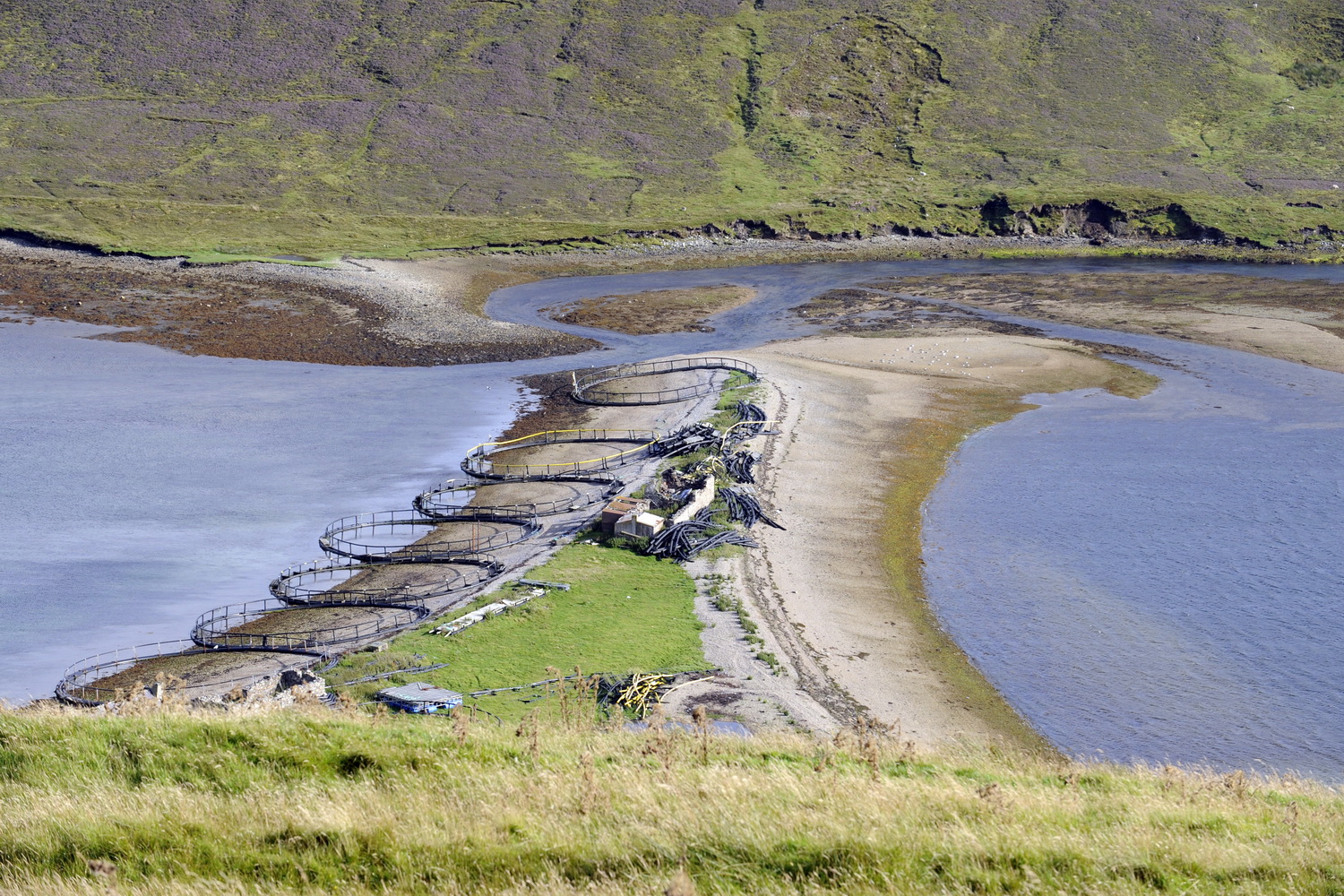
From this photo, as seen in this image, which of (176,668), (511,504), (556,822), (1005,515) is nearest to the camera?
(556,822)

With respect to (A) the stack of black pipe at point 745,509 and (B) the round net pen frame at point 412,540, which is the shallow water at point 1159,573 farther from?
(B) the round net pen frame at point 412,540

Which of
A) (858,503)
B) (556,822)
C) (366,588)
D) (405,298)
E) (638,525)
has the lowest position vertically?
(366,588)

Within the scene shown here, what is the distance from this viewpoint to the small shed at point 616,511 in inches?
1630

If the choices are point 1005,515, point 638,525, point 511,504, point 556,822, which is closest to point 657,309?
point 511,504

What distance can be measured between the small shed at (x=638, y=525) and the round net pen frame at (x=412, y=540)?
407cm

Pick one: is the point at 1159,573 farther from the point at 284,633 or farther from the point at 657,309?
the point at 657,309

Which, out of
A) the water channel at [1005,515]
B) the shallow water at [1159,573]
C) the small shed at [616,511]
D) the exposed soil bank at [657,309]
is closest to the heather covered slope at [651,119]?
the exposed soil bank at [657,309]

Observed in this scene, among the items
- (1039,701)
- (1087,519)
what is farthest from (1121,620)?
(1087,519)

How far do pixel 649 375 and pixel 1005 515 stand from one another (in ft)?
96.3

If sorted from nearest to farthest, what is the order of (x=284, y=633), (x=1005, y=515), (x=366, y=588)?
(x=284, y=633), (x=366, y=588), (x=1005, y=515)

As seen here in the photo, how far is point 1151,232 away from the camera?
125 metres

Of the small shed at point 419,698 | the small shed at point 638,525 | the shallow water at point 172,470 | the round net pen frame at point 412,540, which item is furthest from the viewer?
the round net pen frame at point 412,540

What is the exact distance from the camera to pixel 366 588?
3897cm

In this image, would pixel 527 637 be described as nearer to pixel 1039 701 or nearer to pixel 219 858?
pixel 1039 701
